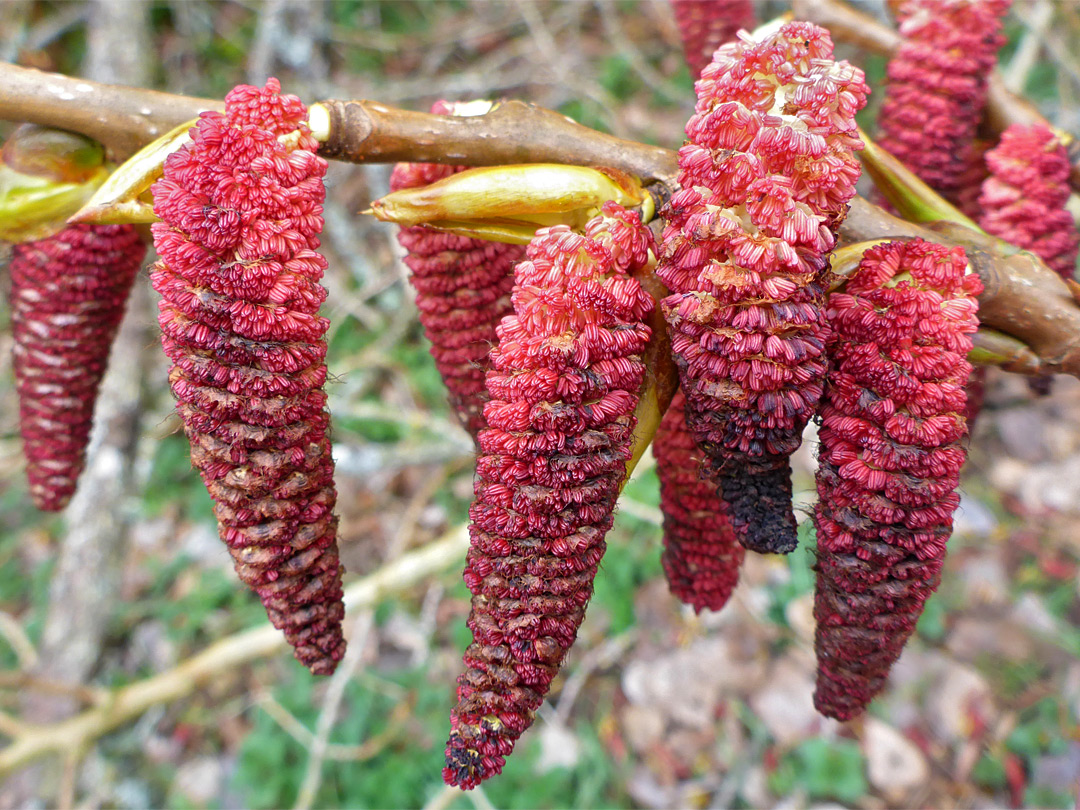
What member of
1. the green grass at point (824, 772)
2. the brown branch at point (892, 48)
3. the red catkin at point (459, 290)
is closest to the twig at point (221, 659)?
the green grass at point (824, 772)

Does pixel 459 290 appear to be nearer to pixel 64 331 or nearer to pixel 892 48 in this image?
pixel 64 331

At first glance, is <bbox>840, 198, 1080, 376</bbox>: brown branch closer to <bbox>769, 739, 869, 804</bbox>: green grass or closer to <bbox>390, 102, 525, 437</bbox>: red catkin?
<bbox>390, 102, 525, 437</bbox>: red catkin

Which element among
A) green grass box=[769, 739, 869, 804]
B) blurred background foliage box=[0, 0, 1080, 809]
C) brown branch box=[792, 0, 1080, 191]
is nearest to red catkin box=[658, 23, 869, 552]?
brown branch box=[792, 0, 1080, 191]

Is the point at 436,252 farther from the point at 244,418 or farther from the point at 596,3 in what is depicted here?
the point at 596,3

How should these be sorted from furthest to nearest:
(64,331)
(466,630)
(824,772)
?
(466,630) < (824,772) < (64,331)

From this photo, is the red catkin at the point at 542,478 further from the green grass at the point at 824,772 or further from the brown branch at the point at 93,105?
the green grass at the point at 824,772

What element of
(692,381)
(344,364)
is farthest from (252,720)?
(692,381)

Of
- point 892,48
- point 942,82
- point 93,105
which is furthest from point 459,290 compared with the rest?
point 892,48

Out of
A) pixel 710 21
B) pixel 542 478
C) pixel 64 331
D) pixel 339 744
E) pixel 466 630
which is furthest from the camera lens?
pixel 466 630
